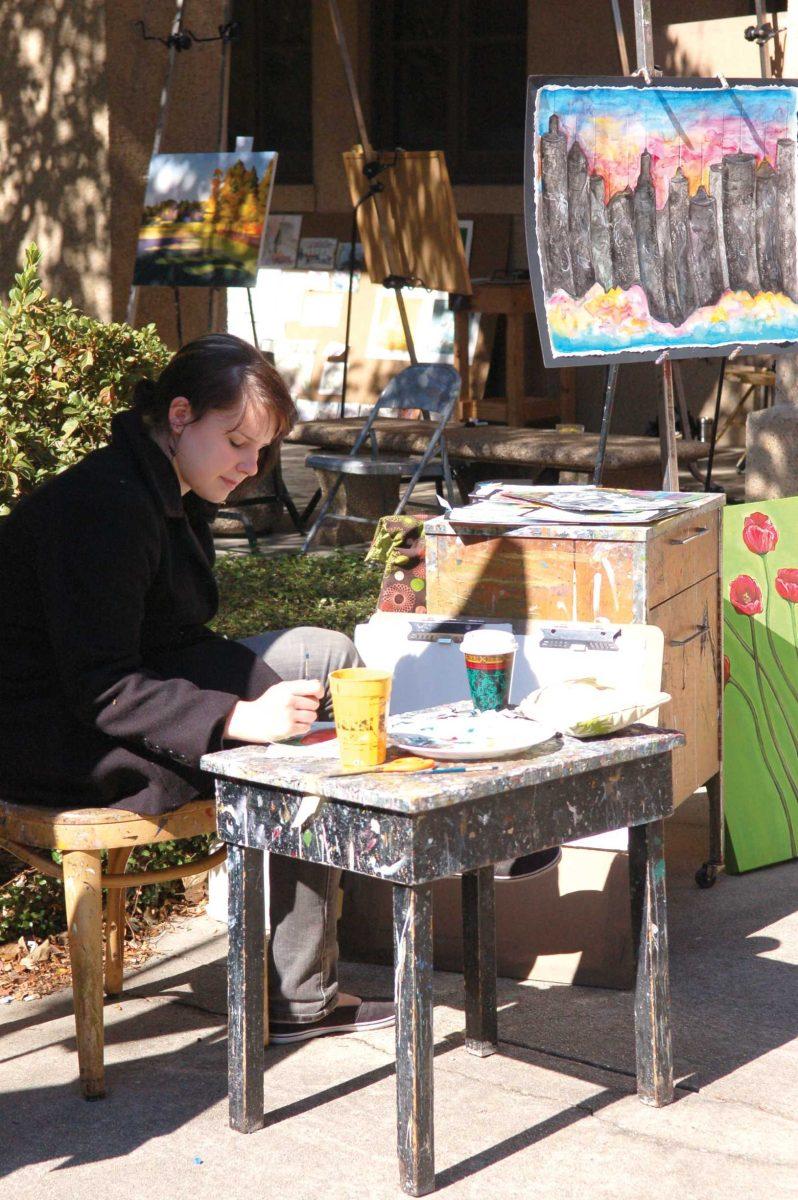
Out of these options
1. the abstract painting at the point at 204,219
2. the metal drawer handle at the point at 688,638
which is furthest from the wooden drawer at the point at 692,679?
the abstract painting at the point at 204,219

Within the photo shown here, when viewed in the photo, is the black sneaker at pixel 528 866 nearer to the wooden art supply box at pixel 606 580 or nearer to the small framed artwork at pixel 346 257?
the wooden art supply box at pixel 606 580

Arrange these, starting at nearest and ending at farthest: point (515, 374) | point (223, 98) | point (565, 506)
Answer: point (565, 506) → point (223, 98) → point (515, 374)

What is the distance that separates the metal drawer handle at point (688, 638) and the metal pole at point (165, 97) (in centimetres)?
362

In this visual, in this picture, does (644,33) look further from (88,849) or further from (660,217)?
(88,849)

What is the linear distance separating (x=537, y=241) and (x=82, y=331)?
46.3 inches

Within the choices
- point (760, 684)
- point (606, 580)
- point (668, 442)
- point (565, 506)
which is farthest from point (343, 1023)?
point (668, 442)

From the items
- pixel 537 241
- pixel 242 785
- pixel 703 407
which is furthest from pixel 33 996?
pixel 703 407

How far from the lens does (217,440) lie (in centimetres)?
290

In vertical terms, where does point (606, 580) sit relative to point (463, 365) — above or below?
below

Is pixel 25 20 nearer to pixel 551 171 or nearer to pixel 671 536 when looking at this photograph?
pixel 551 171

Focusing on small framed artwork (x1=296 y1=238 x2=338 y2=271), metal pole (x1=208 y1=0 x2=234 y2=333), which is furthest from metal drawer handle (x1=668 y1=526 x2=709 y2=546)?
small framed artwork (x1=296 y1=238 x2=338 y2=271)

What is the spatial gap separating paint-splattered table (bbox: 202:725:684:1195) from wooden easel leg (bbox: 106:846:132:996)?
1.95 feet

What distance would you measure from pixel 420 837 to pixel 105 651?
697 mm

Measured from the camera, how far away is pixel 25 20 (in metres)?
6.98
